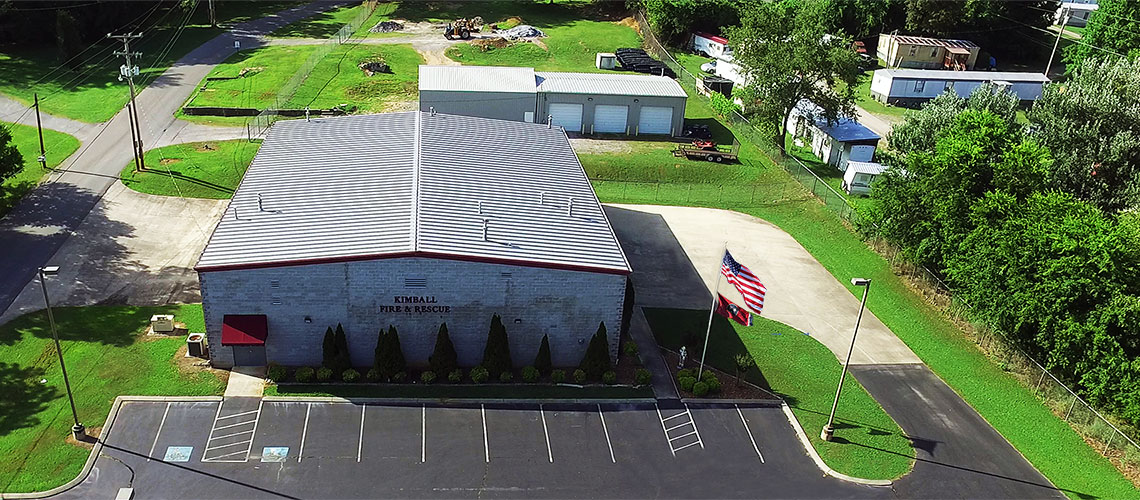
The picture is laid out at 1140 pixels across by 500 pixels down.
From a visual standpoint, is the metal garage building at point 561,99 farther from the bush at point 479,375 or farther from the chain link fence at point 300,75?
the bush at point 479,375

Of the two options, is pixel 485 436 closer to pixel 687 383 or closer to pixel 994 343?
pixel 687 383

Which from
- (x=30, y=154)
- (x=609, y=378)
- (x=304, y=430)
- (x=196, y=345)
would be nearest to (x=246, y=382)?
(x=196, y=345)

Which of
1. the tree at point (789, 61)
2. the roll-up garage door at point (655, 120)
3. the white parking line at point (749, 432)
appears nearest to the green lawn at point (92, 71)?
the roll-up garage door at point (655, 120)

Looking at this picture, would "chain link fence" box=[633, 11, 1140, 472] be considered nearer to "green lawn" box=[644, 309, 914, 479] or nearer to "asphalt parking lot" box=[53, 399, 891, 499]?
"green lawn" box=[644, 309, 914, 479]

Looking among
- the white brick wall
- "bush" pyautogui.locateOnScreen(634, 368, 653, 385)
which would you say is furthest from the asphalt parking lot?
the white brick wall

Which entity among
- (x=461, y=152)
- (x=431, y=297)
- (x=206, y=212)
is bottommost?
(x=206, y=212)

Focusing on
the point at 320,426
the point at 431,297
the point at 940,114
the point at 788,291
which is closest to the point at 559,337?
the point at 431,297

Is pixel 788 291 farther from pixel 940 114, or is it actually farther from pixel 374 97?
pixel 374 97
